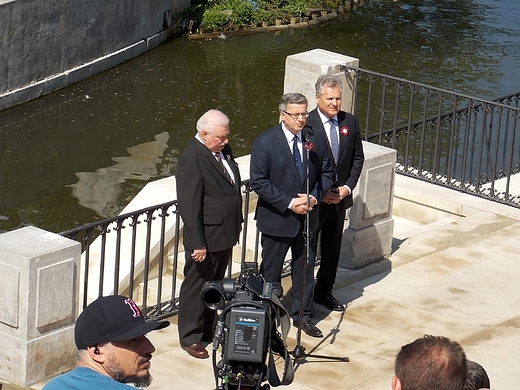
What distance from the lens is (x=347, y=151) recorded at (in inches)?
328

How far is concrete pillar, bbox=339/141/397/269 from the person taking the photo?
9.26 m

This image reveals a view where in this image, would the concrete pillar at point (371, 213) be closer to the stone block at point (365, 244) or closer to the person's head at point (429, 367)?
the stone block at point (365, 244)

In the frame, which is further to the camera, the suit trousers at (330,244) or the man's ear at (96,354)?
the suit trousers at (330,244)

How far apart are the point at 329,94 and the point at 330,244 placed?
120cm

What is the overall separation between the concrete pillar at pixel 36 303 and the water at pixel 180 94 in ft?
29.2

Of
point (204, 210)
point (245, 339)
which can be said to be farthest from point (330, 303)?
point (245, 339)

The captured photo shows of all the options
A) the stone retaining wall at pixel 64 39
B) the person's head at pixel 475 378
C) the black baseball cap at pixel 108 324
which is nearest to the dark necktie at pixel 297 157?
the person's head at pixel 475 378

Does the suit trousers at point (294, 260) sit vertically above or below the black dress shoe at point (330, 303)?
above

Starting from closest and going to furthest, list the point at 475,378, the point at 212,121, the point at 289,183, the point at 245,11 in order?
the point at 475,378 < the point at 212,121 < the point at 289,183 < the point at 245,11

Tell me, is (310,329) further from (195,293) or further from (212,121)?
(212,121)

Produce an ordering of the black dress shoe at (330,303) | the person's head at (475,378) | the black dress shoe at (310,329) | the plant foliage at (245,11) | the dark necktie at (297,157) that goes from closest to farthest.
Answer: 1. the person's head at (475,378)
2. the dark necktie at (297,157)
3. the black dress shoe at (310,329)
4. the black dress shoe at (330,303)
5. the plant foliage at (245,11)

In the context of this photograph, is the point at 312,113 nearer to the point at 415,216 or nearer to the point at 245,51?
the point at 415,216

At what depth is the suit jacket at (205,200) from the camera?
289 inches

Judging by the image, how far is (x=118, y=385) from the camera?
3611mm
